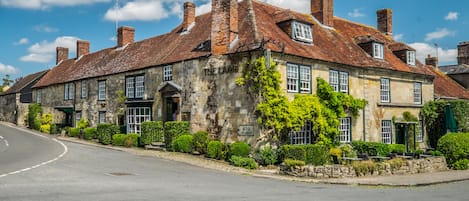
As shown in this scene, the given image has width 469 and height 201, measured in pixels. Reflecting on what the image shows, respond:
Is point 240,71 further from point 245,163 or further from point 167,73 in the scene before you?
point 167,73

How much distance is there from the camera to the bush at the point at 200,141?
919 inches

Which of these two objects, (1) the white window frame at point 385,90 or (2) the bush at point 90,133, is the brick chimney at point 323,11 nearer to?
(1) the white window frame at point 385,90

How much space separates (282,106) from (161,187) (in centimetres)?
1026

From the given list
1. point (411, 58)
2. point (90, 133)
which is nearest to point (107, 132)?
point (90, 133)

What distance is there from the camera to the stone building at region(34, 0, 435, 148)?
922 inches

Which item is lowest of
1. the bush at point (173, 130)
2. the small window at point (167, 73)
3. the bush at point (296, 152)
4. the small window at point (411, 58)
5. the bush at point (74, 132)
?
the bush at point (296, 152)

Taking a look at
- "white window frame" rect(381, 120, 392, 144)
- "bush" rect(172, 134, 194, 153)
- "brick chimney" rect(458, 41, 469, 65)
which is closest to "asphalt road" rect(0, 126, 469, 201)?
"bush" rect(172, 134, 194, 153)

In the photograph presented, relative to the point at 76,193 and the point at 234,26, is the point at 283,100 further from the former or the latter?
the point at 76,193

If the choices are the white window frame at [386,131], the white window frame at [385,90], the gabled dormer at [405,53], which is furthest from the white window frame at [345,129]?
the gabled dormer at [405,53]

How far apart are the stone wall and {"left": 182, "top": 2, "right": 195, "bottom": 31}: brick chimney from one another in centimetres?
1505

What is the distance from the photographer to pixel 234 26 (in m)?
24.0

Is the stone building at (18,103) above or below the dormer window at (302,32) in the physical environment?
below

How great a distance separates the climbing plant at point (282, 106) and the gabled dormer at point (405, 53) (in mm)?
10582

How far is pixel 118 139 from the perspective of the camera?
28.3m
